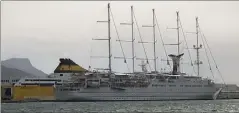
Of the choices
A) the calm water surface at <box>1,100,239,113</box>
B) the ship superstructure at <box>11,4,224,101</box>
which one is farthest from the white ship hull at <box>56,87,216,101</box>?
the calm water surface at <box>1,100,239,113</box>

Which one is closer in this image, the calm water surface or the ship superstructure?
the calm water surface

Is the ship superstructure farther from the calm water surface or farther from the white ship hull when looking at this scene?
the calm water surface

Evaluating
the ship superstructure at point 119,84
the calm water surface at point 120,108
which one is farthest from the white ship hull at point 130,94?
the calm water surface at point 120,108

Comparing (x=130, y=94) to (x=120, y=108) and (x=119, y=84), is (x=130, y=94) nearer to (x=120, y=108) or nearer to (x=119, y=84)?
(x=119, y=84)

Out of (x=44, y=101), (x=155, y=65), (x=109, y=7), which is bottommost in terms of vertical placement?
(x=44, y=101)

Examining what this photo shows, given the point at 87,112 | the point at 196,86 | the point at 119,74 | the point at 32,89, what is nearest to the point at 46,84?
the point at 32,89

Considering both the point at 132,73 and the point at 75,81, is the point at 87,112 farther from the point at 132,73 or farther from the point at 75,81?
the point at 132,73

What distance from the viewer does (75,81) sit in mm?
96000

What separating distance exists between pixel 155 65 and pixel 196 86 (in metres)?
10.1

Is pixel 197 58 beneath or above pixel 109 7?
beneath

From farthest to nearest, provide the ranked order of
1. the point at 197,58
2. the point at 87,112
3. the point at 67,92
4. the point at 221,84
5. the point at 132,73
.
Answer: the point at 221,84
the point at 197,58
the point at 132,73
the point at 67,92
the point at 87,112

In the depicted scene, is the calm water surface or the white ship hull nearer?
the calm water surface

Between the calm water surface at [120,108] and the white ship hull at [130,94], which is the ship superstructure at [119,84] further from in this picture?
the calm water surface at [120,108]

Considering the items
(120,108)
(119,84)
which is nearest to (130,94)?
(119,84)
